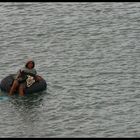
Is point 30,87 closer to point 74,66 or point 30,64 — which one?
point 30,64

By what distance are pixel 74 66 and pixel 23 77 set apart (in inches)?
192

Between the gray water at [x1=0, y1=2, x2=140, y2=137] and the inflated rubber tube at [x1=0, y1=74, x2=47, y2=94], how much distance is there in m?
0.33

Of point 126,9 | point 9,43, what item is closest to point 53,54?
point 9,43

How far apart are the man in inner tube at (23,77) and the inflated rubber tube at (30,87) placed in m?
0.28

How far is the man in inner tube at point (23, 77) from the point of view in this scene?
43.0m

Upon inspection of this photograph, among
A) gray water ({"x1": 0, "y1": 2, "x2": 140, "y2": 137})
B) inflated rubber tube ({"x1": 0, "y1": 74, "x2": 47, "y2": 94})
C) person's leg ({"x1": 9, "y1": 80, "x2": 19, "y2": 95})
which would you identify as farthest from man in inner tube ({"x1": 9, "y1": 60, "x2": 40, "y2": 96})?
gray water ({"x1": 0, "y1": 2, "x2": 140, "y2": 137})

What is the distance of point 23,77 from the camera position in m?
43.4

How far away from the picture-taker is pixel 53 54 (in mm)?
49219

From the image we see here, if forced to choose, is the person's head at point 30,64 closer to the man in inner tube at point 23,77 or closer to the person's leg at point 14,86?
the man in inner tube at point 23,77

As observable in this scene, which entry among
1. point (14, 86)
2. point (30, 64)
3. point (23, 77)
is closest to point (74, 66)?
point (30, 64)

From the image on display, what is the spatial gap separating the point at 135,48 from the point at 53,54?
219 inches

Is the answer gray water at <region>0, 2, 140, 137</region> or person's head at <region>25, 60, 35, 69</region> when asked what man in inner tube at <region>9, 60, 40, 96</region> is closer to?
person's head at <region>25, 60, 35, 69</region>

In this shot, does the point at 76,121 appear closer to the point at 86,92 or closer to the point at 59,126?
the point at 59,126

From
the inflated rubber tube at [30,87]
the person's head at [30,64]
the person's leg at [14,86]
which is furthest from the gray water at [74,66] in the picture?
the person's head at [30,64]
